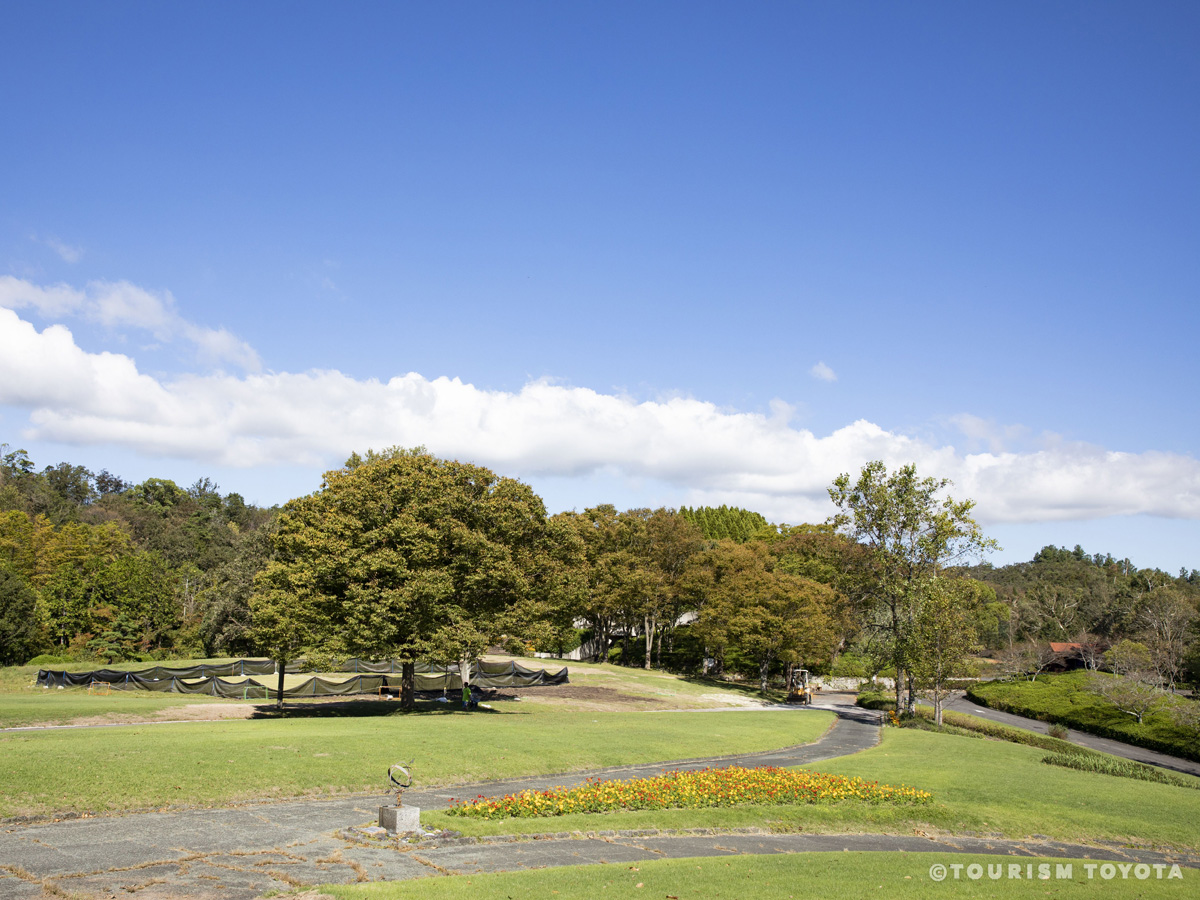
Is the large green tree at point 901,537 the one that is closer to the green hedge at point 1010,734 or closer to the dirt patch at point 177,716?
the green hedge at point 1010,734

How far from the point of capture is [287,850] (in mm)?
13273

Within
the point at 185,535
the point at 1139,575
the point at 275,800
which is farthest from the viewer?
the point at 185,535

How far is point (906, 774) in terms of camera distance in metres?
26.1

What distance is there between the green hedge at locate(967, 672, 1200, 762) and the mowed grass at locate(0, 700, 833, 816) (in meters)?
31.6

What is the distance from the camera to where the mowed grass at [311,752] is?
1686 cm

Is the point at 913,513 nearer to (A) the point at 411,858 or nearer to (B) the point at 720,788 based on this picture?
(B) the point at 720,788

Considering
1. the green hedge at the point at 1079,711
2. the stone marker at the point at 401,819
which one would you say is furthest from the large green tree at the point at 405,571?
the green hedge at the point at 1079,711

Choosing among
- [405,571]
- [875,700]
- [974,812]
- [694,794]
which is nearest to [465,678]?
[405,571]

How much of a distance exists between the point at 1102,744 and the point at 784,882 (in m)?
54.9

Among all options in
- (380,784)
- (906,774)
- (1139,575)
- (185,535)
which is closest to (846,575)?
(906,774)

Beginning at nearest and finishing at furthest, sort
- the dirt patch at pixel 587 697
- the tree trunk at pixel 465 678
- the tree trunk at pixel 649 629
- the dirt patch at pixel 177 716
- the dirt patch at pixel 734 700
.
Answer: the dirt patch at pixel 177 716
the tree trunk at pixel 465 678
the dirt patch at pixel 587 697
the dirt patch at pixel 734 700
the tree trunk at pixel 649 629

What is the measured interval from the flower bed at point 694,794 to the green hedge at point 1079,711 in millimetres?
43272

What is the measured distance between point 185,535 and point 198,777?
411 feet

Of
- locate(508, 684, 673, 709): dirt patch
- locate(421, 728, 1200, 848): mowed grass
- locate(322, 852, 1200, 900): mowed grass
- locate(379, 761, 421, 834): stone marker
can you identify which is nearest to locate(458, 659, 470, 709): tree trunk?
locate(508, 684, 673, 709): dirt patch
